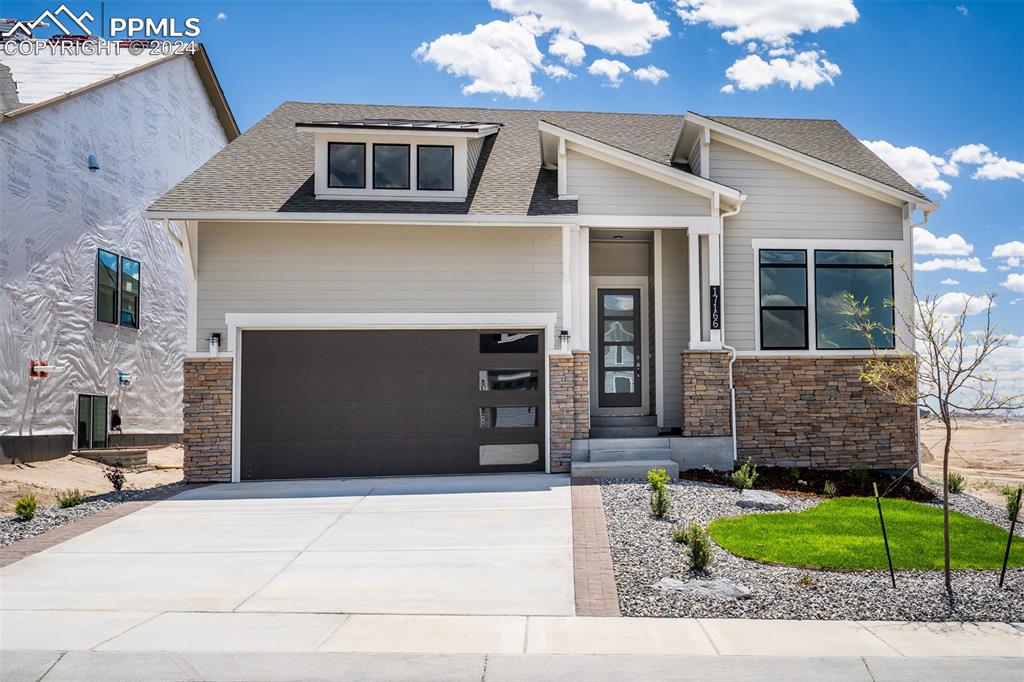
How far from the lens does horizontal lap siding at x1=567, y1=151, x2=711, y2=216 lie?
13.6 meters

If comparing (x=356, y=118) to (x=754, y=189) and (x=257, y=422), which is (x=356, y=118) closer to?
(x=257, y=422)

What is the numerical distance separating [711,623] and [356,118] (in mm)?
12906

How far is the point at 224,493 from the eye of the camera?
471 inches

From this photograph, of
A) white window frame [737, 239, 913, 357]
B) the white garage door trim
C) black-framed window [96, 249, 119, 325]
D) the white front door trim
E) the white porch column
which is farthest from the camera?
black-framed window [96, 249, 119, 325]

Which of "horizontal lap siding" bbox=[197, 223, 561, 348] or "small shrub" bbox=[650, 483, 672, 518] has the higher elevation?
"horizontal lap siding" bbox=[197, 223, 561, 348]

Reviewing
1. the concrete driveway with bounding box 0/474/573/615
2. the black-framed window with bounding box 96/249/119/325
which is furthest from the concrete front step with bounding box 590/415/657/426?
the black-framed window with bounding box 96/249/119/325

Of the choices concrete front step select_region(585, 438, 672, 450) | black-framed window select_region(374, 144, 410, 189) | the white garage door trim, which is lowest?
concrete front step select_region(585, 438, 672, 450)

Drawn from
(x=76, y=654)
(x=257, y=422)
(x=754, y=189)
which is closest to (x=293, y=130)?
(x=257, y=422)

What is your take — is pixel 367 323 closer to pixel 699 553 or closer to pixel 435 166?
pixel 435 166

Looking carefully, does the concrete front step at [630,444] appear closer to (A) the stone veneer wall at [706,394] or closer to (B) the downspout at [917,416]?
(A) the stone veneer wall at [706,394]

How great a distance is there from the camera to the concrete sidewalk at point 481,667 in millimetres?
5188

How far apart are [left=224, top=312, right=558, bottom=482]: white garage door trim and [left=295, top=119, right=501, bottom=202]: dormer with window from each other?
2.00 metres

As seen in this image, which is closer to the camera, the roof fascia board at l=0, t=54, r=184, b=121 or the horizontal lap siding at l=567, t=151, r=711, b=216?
the horizontal lap siding at l=567, t=151, r=711, b=216

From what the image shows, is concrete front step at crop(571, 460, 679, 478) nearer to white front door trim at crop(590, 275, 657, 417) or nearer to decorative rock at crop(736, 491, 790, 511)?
decorative rock at crop(736, 491, 790, 511)
